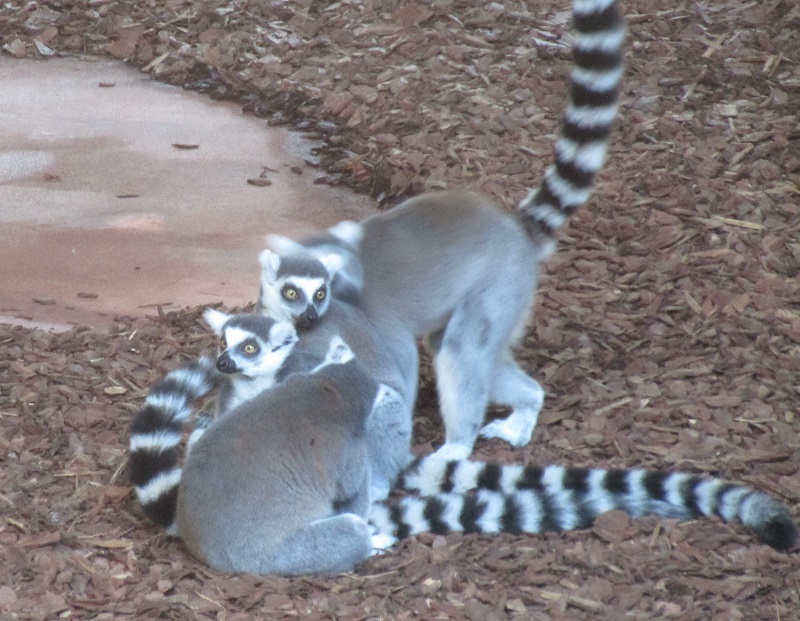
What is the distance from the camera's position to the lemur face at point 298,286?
5582 millimetres

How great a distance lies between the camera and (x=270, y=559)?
4766 millimetres

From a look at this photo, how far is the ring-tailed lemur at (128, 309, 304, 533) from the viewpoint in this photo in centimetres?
496

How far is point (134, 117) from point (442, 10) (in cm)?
290

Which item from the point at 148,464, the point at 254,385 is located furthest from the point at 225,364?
the point at 148,464

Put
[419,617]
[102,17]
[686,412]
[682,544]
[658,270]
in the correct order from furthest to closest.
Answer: [102,17]
[658,270]
[686,412]
[682,544]
[419,617]

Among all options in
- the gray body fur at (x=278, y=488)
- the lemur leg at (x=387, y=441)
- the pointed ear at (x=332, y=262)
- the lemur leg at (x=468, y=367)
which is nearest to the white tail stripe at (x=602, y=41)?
the lemur leg at (x=468, y=367)

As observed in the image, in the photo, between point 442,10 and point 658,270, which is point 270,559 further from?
point 442,10

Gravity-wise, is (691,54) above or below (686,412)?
above

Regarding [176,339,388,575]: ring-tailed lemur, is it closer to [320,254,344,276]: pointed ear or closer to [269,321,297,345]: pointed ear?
[269,321,297,345]: pointed ear

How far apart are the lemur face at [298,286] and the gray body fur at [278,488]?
2.07 feet

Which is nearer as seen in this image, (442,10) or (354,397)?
(354,397)

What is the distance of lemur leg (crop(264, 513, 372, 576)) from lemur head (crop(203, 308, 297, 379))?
851 mm

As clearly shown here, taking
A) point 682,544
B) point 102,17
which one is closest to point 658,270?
point 682,544

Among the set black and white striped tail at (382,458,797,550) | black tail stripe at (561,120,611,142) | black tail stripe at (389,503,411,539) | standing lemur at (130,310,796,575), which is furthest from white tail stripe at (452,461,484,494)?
black tail stripe at (561,120,611,142)
